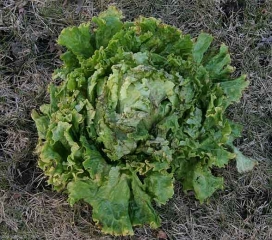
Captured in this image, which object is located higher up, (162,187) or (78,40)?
(78,40)

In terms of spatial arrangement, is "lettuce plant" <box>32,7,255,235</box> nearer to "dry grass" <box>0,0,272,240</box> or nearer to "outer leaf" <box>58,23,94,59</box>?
"outer leaf" <box>58,23,94,59</box>

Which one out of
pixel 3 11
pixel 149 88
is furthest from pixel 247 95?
pixel 3 11

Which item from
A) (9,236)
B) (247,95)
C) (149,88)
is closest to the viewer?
(149,88)

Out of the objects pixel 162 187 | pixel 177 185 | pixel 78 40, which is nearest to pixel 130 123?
pixel 162 187

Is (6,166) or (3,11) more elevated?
(3,11)

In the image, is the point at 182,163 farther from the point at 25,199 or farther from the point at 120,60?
the point at 25,199

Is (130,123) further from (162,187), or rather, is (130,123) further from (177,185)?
(177,185)

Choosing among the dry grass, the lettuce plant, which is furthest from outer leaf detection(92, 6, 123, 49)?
the dry grass

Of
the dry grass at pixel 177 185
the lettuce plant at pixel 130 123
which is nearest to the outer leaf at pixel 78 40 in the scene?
the lettuce plant at pixel 130 123
